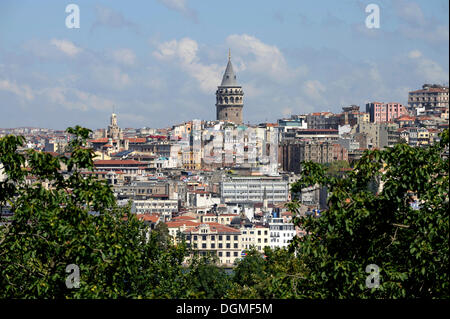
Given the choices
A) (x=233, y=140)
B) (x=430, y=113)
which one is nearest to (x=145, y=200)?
(x=233, y=140)

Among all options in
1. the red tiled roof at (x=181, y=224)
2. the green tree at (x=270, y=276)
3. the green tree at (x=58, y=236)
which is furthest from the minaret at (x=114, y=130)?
the green tree at (x=58, y=236)

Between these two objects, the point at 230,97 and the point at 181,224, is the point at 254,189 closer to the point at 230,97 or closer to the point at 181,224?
the point at 181,224

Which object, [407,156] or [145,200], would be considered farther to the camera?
[145,200]

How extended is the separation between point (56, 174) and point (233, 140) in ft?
171

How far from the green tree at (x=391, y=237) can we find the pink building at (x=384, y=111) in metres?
59.0

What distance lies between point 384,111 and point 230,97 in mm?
10483

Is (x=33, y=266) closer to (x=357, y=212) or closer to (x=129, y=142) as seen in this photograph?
(x=357, y=212)

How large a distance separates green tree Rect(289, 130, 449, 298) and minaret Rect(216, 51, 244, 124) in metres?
64.6

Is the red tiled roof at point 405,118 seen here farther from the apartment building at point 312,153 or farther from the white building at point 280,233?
the white building at point 280,233

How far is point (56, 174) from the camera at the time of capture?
17.8ft

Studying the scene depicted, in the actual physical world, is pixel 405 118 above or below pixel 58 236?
above

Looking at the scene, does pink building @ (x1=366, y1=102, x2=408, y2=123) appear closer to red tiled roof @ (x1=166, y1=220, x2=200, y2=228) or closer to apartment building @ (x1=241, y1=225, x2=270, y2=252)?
red tiled roof @ (x1=166, y1=220, x2=200, y2=228)

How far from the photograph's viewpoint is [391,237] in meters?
5.45

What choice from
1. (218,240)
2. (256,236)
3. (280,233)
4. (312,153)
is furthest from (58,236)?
(312,153)
